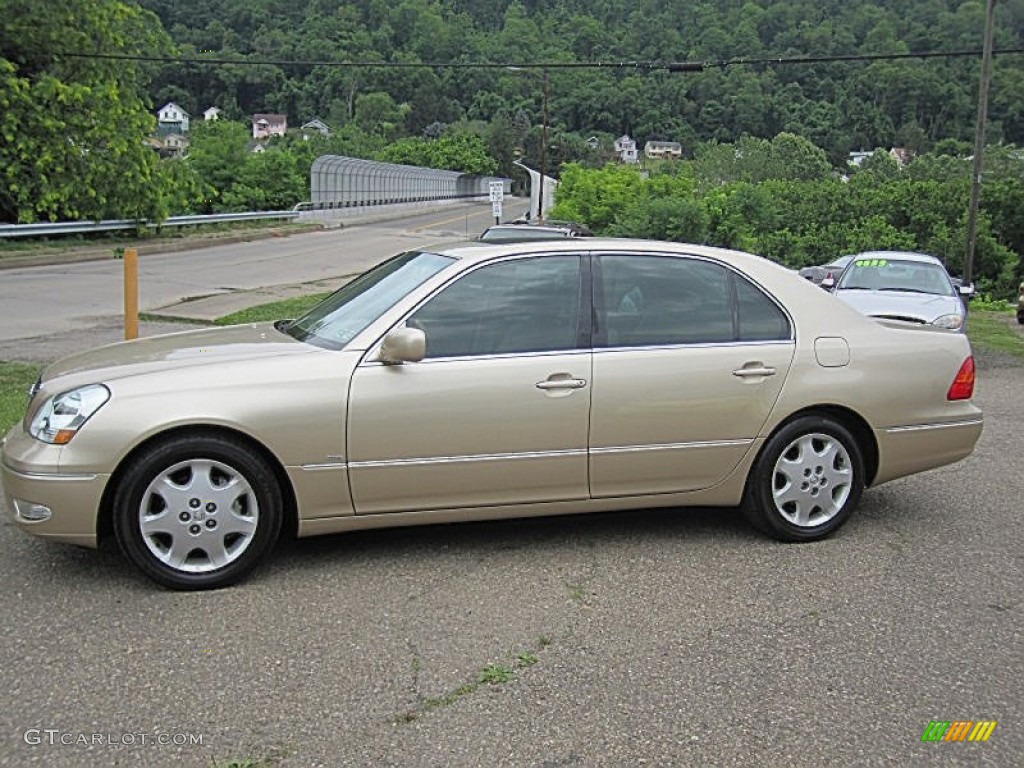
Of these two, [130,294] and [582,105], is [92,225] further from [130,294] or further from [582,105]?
[582,105]

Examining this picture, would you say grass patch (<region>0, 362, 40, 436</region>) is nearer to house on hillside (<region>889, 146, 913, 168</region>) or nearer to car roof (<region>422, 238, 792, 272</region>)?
Result: car roof (<region>422, 238, 792, 272</region>)

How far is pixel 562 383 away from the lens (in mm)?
5148

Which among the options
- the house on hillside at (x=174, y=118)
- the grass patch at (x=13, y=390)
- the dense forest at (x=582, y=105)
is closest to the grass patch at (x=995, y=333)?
the dense forest at (x=582, y=105)

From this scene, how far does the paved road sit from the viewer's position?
15.9 meters

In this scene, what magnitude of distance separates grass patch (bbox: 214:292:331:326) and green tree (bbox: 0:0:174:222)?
47.5ft

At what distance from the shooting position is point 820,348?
5.60 m

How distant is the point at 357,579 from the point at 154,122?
31.6 meters

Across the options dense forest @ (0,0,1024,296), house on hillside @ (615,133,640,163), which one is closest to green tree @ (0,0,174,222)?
dense forest @ (0,0,1024,296)

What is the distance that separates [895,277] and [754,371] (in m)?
10.2

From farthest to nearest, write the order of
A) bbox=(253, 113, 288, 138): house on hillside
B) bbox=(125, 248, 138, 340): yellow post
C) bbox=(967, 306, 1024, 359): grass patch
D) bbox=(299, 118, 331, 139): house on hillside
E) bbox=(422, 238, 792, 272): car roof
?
bbox=(253, 113, 288, 138): house on hillside < bbox=(299, 118, 331, 139): house on hillside < bbox=(967, 306, 1024, 359): grass patch < bbox=(125, 248, 138, 340): yellow post < bbox=(422, 238, 792, 272): car roof

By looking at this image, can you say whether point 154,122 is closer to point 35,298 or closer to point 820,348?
point 35,298

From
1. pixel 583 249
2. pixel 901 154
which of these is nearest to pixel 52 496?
pixel 583 249

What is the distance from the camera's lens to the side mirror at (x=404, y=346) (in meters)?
4.84

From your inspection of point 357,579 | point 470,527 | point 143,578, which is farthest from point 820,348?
point 143,578
